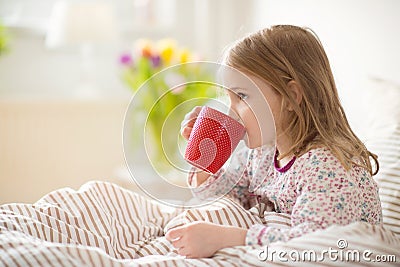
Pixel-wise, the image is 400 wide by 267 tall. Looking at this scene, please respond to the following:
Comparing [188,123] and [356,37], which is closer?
[188,123]

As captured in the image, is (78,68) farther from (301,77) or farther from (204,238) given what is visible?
(204,238)

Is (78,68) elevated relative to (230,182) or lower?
lower

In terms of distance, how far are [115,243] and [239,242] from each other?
296 millimetres

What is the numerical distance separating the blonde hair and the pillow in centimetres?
14

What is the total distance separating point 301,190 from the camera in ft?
3.86

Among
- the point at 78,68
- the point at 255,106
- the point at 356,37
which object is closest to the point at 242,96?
the point at 255,106

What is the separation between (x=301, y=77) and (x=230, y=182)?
32 centimetres

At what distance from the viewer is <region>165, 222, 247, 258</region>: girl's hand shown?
1069 millimetres

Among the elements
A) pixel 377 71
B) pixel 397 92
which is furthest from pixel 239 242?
pixel 377 71

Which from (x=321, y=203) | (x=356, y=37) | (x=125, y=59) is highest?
(x=356, y=37)

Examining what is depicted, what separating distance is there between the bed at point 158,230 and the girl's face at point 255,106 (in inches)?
6.2

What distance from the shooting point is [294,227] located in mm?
1077

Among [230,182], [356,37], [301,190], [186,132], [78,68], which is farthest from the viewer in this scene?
[78,68]

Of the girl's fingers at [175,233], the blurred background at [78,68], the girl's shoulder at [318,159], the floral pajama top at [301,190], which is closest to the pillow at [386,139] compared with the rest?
the floral pajama top at [301,190]
